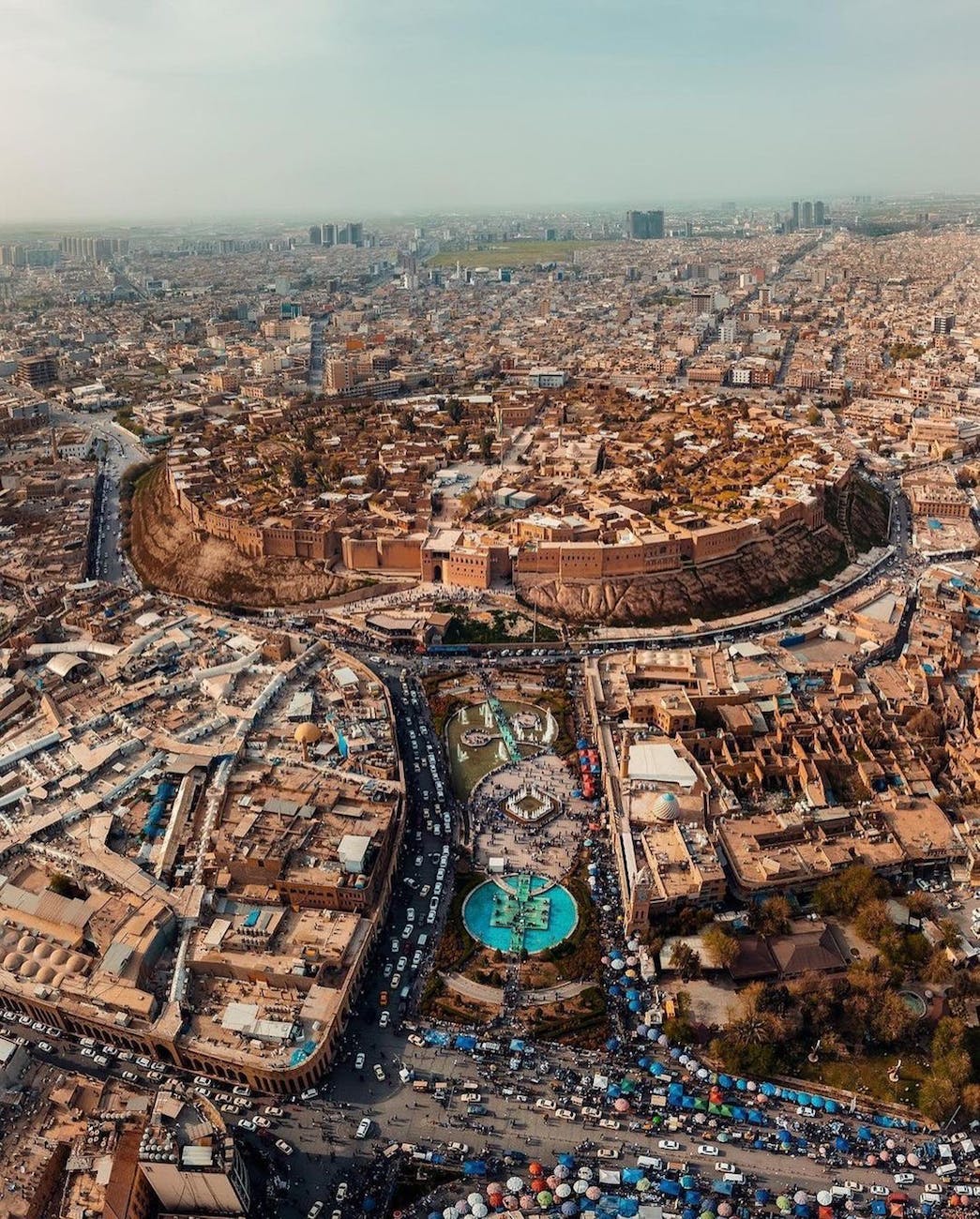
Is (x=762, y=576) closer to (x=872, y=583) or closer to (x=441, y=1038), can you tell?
(x=872, y=583)

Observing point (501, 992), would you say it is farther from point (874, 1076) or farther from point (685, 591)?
point (685, 591)

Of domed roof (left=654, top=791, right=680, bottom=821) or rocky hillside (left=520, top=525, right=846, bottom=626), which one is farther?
rocky hillside (left=520, top=525, right=846, bottom=626)

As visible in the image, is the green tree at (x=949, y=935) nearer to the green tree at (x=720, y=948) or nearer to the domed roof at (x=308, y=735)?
the green tree at (x=720, y=948)

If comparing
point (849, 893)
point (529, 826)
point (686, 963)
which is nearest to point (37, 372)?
point (529, 826)

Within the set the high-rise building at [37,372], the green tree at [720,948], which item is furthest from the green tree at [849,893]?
the high-rise building at [37,372]

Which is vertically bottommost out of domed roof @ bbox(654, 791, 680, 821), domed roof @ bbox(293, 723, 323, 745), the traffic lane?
the traffic lane

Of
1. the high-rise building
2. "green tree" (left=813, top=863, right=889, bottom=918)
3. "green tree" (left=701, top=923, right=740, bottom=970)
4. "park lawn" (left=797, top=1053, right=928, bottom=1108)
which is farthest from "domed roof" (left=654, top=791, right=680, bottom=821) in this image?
the high-rise building

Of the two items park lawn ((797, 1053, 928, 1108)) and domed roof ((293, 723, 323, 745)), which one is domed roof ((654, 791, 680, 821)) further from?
domed roof ((293, 723, 323, 745))
